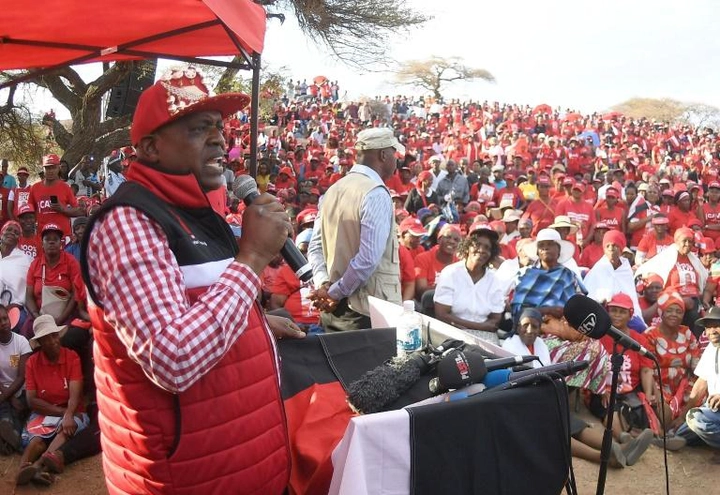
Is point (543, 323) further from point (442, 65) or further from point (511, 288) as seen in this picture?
point (442, 65)

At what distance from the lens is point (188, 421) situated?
1.45 metres

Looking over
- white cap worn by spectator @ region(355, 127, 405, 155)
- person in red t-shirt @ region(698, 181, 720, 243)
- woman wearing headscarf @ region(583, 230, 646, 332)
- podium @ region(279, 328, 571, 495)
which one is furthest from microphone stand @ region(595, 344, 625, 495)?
person in red t-shirt @ region(698, 181, 720, 243)

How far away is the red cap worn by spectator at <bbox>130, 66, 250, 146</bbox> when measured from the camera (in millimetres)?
1526

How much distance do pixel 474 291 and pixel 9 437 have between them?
137 inches

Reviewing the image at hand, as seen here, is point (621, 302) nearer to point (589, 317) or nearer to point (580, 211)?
point (589, 317)

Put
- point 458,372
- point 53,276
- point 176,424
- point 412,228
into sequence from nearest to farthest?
1. point 176,424
2. point 458,372
3. point 53,276
4. point 412,228

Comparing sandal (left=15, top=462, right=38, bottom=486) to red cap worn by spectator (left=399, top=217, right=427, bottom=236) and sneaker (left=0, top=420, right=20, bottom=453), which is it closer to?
sneaker (left=0, top=420, right=20, bottom=453)

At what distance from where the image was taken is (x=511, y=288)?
18.8 ft

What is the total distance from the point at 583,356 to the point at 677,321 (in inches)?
40.5

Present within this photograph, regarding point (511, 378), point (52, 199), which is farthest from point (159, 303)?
point (52, 199)

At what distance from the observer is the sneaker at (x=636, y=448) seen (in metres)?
4.47

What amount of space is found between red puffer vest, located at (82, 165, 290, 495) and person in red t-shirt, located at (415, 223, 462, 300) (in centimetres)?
486

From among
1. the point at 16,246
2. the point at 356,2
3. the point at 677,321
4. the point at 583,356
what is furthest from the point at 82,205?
the point at 677,321

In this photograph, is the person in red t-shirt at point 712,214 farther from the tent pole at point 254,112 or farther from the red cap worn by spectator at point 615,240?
the tent pole at point 254,112
